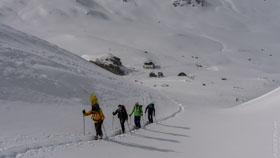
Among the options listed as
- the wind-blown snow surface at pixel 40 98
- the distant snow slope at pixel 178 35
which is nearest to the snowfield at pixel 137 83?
the wind-blown snow surface at pixel 40 98

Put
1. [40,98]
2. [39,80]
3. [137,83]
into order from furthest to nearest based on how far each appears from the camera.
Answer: [137,83] < [39,80] < [40,98]

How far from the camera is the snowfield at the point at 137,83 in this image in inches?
347

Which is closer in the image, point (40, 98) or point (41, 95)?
point (40, 98)

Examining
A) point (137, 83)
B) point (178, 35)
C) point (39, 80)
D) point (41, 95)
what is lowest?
point (41, 95)

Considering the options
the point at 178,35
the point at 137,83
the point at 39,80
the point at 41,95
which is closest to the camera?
the point at 41,95

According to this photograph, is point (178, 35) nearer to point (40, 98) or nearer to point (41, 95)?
point (41, 95)

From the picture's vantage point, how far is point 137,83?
120 feet

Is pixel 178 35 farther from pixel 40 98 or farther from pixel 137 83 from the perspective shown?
pixel 40 98

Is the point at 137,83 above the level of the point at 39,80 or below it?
above

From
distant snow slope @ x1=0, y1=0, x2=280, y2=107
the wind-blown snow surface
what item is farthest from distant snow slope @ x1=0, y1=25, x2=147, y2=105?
distant snow slope @ x1=0, y1=0, x2=280, y2=107

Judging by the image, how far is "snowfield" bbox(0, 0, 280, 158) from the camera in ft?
28.9

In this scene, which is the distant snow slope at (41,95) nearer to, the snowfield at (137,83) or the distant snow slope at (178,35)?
the snowfield at (137,83)

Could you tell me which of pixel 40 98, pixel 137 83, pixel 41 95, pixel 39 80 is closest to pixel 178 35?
pixel 137 83

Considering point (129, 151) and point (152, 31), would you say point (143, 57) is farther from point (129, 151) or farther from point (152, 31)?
point (129, 151)
